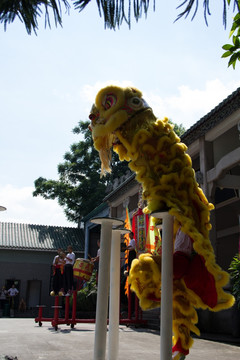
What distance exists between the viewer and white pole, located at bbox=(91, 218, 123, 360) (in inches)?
124

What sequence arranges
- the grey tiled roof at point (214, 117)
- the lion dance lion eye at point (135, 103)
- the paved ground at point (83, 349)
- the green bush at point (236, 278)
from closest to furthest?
the lion dance lion eye at point (135, 103), the paved ground at point (83, 349), the green bush at point (236, 278), the grey tiled roof at point (214, 117)

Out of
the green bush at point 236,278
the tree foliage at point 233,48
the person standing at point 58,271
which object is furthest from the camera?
the person standing at point 58,271

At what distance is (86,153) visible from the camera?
2631 centimetres

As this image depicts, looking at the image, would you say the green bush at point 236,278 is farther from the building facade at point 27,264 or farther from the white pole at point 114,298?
the building facade at point 27,264

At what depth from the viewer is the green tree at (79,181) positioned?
990 inches

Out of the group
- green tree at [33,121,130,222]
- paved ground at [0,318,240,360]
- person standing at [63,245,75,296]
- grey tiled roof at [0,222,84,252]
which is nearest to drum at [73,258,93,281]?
person standing at [63,245,75,296]

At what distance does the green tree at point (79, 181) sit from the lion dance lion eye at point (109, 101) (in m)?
21.0

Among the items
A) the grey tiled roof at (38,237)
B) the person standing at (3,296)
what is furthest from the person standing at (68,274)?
the grey tiled roof at (38,237)

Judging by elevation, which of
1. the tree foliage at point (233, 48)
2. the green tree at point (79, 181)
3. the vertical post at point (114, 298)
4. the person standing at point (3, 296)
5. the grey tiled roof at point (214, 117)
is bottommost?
the person standing at point (3, 296)

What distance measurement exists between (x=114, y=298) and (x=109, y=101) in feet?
6.27

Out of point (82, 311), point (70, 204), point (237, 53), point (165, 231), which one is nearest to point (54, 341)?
point (165, 231)

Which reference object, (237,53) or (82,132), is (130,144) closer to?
(237,53)

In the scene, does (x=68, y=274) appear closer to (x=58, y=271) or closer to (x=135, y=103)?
(x=58, y=271)

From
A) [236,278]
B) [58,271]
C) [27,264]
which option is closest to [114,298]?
[236,278]
